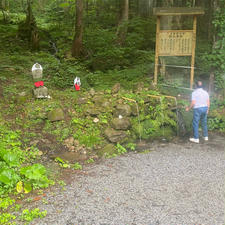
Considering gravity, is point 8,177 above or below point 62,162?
above

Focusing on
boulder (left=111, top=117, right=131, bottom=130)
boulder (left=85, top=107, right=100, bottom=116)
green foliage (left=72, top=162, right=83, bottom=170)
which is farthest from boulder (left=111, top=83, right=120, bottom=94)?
green foliage (left=72, top=162, right=83, bottom=170)

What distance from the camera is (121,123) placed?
785cm

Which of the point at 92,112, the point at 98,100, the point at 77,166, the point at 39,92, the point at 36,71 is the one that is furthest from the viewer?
the point at 36,71

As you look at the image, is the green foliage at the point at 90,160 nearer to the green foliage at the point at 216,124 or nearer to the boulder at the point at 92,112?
the boulder at the point at 92,112

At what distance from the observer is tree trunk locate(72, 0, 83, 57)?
1193 centimetres

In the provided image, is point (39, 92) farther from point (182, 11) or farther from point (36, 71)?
point (182, 11)

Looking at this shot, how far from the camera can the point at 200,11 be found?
8.79 meters

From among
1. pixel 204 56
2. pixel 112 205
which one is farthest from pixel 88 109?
pixel 204 56

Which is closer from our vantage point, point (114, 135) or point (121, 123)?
point (114, 135)

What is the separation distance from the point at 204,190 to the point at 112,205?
1.95m

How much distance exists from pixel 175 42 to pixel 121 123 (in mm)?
3910

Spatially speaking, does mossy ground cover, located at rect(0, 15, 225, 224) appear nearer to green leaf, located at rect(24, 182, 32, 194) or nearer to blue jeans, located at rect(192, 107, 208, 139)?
green leaf, located at rect(24, 182, 32, 194)

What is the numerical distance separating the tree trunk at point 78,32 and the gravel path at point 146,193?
6.92 meters

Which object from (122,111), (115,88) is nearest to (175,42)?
(115,88)
